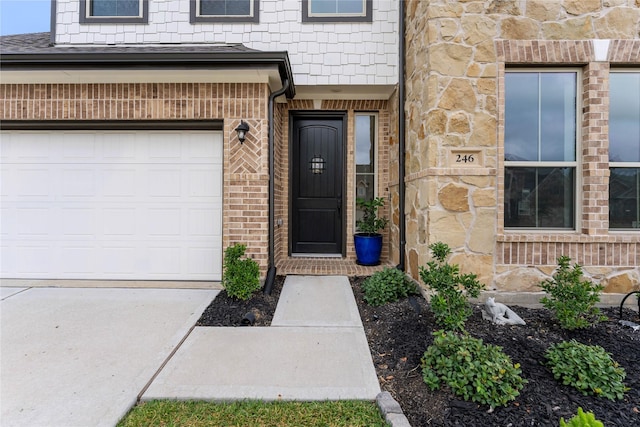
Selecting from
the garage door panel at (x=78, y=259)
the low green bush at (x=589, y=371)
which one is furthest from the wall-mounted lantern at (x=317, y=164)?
the low green bush at (x=589, y=371)

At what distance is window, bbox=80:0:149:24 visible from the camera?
202 inches

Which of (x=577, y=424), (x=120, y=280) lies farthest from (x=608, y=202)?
(x=120, y=280)

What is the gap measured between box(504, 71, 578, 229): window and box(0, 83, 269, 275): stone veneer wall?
3.09m

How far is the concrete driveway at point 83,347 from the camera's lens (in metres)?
2.08

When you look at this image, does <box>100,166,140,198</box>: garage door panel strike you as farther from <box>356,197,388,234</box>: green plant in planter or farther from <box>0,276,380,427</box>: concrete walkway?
<box>356,197,388,234</box>: green plant in planter

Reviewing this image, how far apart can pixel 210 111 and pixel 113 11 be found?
273 centimetres

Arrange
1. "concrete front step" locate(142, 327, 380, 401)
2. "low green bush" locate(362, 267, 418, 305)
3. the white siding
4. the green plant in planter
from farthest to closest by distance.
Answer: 1. the green plant in planter
2. the white siding
3. "low green bush" locate(362, 267, 418, 305)
4. "concrete front step" locate(142, 327, 380, 401)

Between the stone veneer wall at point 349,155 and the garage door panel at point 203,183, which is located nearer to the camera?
the garage door panel at point 203,183

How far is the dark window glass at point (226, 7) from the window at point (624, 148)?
5145mm

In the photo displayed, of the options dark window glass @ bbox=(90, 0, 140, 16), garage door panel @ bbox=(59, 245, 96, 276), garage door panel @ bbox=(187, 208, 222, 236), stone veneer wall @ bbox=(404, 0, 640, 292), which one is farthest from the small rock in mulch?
dark window glass @ bbox=(90, 0, 140, 16)

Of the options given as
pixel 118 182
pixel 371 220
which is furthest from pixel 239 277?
pixel 371 220

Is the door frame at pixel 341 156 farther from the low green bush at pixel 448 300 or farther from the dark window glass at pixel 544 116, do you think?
the low green bush at pixel 448 300

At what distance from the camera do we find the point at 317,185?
5910mm

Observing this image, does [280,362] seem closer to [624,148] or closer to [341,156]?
[341,156]
